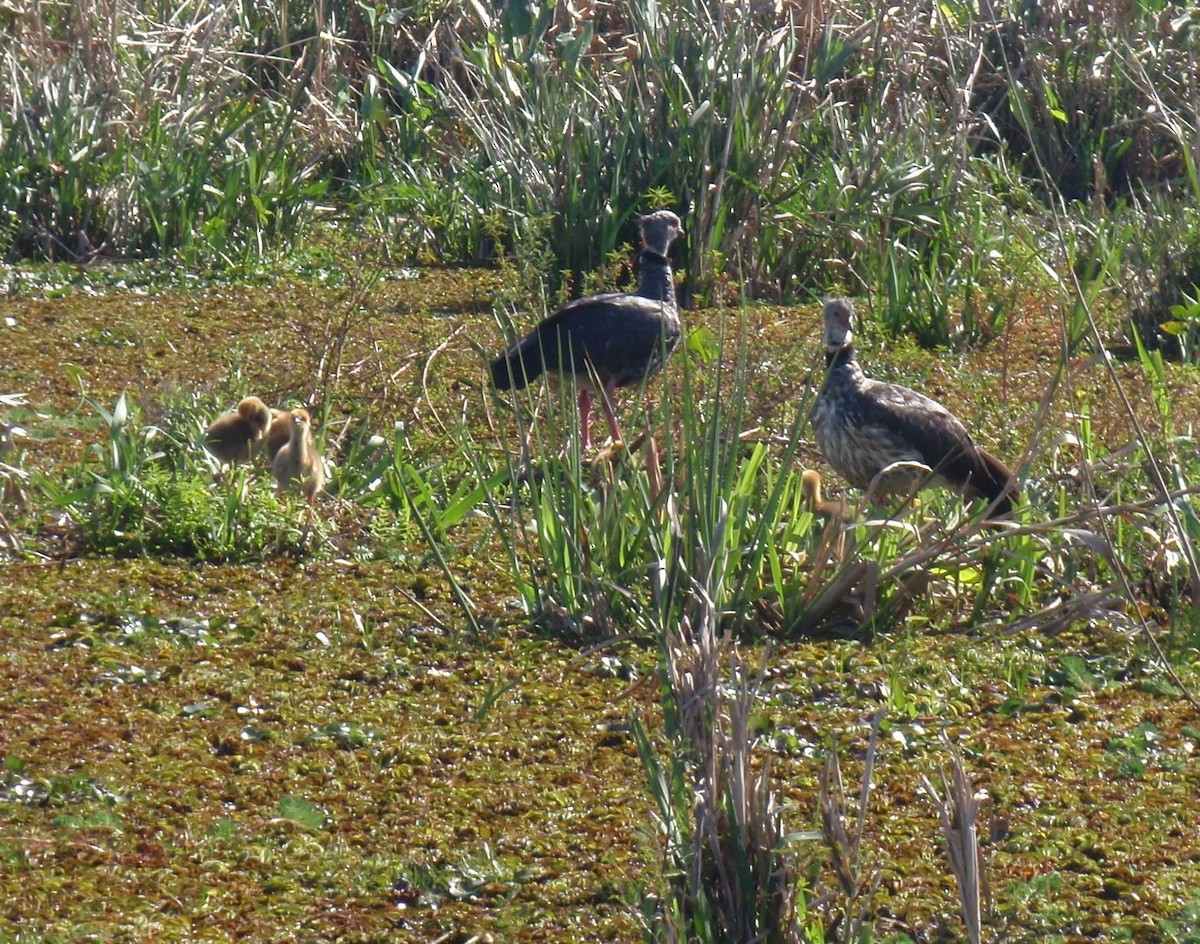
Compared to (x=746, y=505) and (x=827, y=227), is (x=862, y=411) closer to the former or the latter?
(x=746, y=505)

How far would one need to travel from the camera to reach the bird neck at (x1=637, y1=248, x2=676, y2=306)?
781 centimetres

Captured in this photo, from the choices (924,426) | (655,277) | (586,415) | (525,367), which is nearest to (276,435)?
(525,367)

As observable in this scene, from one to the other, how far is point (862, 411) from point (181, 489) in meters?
2.34

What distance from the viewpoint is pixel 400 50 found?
12.2 m

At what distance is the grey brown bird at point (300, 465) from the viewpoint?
5.69 meters

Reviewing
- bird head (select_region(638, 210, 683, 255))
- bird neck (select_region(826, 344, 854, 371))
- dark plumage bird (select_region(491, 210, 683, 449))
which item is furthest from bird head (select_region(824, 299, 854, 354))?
bird head (select_region(638, 210, 683, 255))

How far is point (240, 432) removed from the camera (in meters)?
6.17

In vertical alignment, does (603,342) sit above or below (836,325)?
below

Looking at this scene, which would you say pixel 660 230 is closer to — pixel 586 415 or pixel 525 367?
pixel 586 415

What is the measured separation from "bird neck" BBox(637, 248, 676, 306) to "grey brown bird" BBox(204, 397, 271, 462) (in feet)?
7.14

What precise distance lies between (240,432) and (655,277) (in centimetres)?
232

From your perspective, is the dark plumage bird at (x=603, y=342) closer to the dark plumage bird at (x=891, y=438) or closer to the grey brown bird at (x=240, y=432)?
the dark plumage bird at (x=891, y=438)

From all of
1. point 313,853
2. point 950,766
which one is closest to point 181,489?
point 313,853

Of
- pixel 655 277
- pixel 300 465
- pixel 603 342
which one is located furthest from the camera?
pixel 655 277
